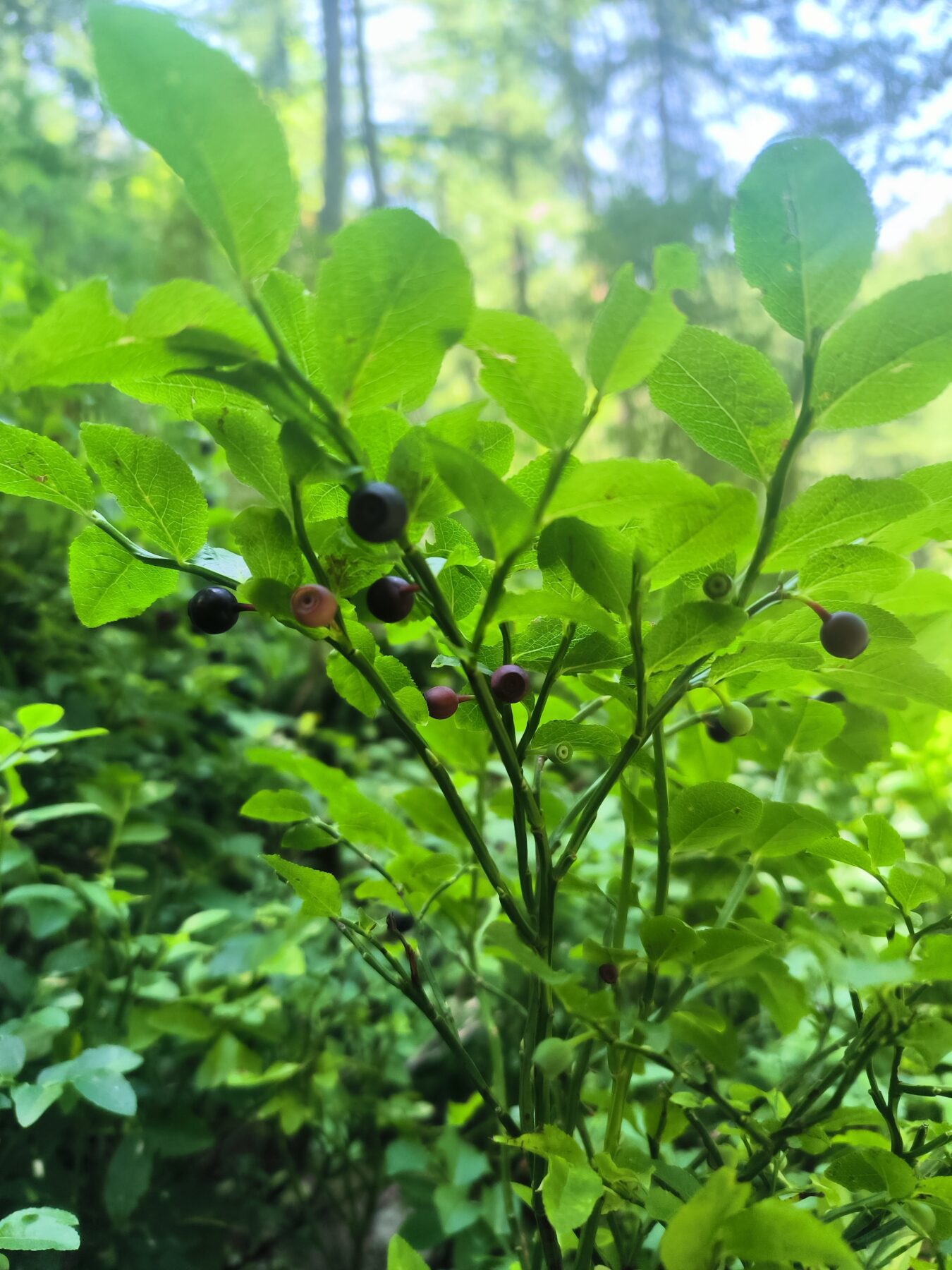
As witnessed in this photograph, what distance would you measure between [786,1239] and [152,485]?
311 millimetres

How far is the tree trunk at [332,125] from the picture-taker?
10.3 ft

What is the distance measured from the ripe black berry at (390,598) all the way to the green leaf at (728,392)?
0.36 ft

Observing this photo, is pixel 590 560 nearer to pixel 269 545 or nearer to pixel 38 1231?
pixel 269 545

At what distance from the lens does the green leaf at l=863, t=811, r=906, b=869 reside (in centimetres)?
35

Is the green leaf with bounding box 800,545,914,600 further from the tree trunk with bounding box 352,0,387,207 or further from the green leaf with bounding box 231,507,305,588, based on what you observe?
the tree trunk with bounding box 352,0,387,207

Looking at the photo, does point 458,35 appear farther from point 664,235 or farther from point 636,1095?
point 636,1095

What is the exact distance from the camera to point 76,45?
264 centimetres

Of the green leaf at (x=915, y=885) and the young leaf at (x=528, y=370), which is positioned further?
the green leaf at (x=915, y=885)

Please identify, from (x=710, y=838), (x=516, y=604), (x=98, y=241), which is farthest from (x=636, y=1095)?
(x=98, y=241)

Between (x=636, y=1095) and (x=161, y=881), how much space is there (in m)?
0.55

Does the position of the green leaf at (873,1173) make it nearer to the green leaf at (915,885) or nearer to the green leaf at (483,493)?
the green leaf at (915,885)

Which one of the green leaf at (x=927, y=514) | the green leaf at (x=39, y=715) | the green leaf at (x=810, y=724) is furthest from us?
the green leaf at (x=39, y=715)

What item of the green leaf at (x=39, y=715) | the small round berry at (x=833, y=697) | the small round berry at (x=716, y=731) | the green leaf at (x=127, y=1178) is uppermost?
the small round berry at (x=833, y=697)

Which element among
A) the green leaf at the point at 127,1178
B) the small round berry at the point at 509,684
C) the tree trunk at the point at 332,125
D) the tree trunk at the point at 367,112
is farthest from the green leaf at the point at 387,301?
the tree trunk at the point at 367,112
